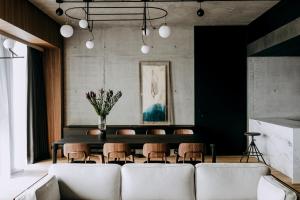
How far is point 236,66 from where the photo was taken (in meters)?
8.71

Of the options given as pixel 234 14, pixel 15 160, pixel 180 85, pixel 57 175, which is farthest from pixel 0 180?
pixel 234 14

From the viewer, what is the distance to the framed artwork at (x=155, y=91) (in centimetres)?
876

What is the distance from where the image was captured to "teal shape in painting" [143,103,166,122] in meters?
8.76

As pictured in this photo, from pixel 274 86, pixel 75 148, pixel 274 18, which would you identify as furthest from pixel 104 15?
pixel 274 86

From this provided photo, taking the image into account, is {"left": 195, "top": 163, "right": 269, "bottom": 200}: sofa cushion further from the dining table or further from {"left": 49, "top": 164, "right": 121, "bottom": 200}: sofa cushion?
the dining table

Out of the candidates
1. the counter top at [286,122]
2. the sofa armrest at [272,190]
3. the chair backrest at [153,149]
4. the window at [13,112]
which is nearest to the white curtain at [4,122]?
the window at [13,112]

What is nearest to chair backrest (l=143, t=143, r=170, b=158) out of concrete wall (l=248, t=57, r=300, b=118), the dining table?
the dining table

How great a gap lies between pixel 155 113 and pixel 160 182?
5218 millimetres

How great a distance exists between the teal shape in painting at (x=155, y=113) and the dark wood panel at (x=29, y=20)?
2800 mm

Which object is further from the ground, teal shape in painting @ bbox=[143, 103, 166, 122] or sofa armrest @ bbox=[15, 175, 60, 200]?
teal shape in painting @ bbox=[143, 103, 166, 122]

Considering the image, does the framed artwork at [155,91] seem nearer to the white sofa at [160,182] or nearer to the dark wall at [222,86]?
the dark wall at [222,86]

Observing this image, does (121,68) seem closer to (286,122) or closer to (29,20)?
(29,20)

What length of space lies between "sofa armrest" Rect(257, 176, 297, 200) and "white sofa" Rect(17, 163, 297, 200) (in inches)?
1.3

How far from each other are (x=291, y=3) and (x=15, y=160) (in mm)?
6239
